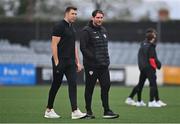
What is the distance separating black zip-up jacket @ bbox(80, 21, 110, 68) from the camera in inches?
541

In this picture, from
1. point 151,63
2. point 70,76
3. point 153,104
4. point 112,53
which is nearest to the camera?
point 70,76

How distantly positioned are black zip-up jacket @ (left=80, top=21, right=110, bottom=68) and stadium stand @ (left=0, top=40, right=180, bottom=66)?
2673cm

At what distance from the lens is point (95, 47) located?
542 inches

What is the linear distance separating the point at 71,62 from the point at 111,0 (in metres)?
49.8

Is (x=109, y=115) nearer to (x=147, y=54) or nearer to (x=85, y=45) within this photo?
(x=85, y=45)

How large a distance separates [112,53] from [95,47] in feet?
96.5

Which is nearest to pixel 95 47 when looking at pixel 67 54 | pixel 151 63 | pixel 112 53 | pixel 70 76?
pixel 67 54

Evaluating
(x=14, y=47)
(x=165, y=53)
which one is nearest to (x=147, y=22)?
(x=165, y=53)

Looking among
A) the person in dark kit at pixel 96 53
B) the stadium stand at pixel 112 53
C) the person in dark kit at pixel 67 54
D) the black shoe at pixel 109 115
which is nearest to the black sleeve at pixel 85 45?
the person in dark kit at pixel 96 53

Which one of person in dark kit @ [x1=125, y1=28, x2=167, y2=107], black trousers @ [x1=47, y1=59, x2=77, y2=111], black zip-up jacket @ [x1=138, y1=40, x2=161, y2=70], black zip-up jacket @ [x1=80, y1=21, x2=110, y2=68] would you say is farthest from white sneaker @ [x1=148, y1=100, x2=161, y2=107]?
black trousers @ [x1=47, y1=59, x2=77, y2=111]

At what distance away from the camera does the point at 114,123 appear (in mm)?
12711

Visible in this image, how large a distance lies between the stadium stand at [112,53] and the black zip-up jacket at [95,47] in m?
26.7

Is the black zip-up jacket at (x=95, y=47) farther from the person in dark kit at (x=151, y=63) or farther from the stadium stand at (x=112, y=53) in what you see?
the stadium stand at (x=112, y=53)

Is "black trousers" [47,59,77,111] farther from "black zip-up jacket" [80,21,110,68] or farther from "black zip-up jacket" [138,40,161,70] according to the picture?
"black zip-up jacket" [138,40,161,70]
